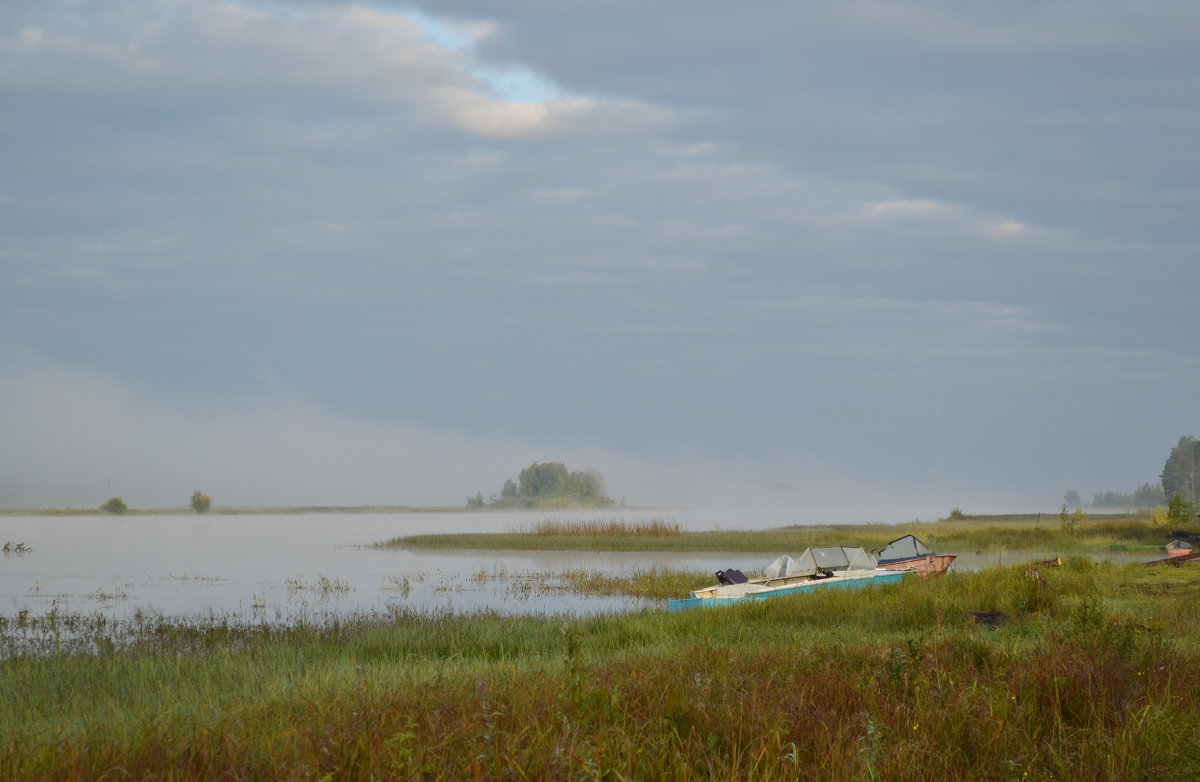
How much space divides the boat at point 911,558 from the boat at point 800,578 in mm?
1340

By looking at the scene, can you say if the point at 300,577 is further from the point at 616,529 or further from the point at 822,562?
the point at 616,529

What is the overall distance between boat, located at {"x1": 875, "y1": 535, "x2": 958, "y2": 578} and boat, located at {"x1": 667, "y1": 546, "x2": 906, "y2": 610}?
1.34 meters

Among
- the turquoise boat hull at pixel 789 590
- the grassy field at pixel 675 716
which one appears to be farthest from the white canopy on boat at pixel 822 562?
the grassy field at pixel 675 716

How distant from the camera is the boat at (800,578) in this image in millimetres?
20609

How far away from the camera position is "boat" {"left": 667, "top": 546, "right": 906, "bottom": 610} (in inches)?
811

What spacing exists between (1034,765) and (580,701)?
3.15 metres

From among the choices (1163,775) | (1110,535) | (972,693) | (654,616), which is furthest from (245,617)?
(1110,535)

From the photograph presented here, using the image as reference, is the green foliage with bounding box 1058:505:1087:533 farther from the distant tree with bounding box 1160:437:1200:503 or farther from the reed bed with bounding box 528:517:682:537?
the distant tree with bounding box 1160:437:1200:503

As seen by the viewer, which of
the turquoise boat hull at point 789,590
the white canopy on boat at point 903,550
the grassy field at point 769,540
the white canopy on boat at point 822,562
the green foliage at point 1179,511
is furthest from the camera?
the green foliage at point 1179,511

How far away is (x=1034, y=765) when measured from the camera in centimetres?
609

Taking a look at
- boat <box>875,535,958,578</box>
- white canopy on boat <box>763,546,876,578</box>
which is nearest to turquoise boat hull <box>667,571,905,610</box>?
white canopy on boat <box>763,546,876,578</box>

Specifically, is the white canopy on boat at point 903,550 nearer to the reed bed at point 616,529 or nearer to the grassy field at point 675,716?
the grassy field at point 675,716

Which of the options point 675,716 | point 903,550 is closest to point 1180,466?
point 903,550

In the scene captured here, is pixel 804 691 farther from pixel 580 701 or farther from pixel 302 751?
pixel 302 751
